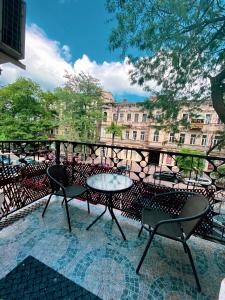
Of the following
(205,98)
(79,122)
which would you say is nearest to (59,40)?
(79,122)

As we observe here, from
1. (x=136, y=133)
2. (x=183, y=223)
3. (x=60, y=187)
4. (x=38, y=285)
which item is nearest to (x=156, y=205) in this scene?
(x=183, y=223)

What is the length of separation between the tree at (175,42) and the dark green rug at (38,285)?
4181mm

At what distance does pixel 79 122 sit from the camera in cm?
1241

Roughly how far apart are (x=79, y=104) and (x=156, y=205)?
37.9 ft

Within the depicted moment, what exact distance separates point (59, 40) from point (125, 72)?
475 centimetres

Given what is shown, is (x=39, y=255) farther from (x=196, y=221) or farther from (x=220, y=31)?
(x=220, y=31)

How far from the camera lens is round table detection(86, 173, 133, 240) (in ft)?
5.61

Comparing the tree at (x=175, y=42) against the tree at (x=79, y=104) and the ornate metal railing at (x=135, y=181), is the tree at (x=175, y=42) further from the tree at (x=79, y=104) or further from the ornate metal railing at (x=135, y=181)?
the tree at (x=79, y=104)

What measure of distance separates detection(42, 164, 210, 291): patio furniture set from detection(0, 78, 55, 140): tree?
11855 mm

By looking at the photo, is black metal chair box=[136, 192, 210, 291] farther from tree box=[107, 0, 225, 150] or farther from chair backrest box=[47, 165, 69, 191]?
tree box=[107, 0, 225, 150]

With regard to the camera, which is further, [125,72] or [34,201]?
[125,72]

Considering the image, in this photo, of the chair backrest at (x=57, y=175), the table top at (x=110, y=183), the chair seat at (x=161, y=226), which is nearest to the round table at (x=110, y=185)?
the table top at (x=110, y=183)

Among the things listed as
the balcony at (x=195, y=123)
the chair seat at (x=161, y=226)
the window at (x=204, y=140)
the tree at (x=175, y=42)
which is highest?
the tree at (x=175, y=42)

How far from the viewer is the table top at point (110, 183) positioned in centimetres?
171
